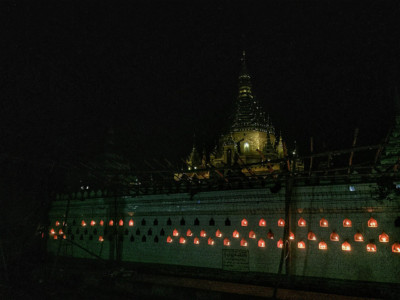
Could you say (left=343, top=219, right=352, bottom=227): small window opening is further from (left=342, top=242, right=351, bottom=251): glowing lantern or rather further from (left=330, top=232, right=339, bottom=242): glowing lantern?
(left=342, top=242, right=351, bottom=251): glowing lantern

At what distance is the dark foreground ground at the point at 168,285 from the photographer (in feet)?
34.5

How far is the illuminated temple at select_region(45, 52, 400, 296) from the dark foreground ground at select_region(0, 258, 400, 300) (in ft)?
0.95

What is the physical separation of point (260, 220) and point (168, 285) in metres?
4.67

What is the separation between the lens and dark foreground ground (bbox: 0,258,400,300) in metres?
10.5

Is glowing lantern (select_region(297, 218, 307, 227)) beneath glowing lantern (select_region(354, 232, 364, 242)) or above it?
above

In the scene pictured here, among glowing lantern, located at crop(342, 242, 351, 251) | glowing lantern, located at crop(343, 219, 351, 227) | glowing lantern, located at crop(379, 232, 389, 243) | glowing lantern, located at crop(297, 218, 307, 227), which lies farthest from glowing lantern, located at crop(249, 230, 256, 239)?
glowing lantern, located at crop(379, 232, 389, 243)

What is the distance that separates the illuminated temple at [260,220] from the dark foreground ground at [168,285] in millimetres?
290

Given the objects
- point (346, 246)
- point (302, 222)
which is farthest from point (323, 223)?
point (346, 246)

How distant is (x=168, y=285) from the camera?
11.9 metres

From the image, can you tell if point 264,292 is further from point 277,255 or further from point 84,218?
point 84,218

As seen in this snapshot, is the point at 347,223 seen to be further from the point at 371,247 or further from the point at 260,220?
the point at 260,220

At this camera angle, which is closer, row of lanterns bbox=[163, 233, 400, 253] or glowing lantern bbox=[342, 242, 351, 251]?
row of lanterns bbox=[163, 233, 400, 253]

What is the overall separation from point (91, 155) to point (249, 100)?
23729mm

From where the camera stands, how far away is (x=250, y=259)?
12.7 m
